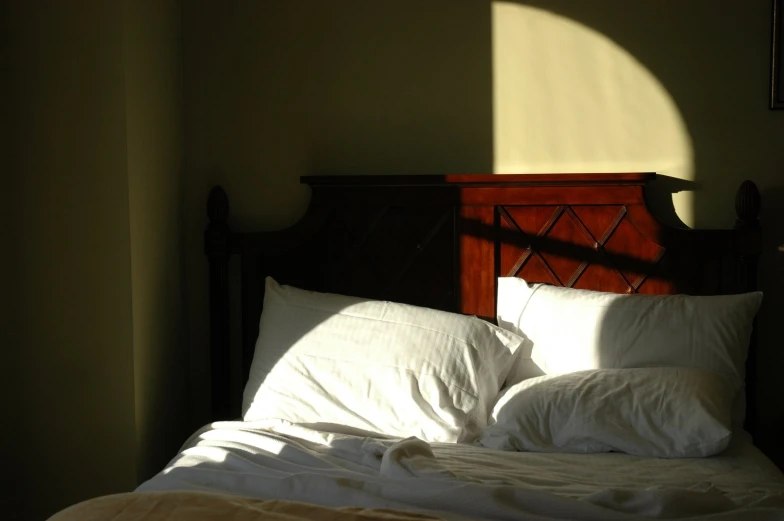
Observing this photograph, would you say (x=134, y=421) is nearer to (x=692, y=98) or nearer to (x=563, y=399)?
(x=563, y=399)

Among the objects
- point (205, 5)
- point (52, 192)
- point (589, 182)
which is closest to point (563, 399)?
point (589, 182)

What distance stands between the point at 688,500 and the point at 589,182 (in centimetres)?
133

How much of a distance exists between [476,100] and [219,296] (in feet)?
3.73

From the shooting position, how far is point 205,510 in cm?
177

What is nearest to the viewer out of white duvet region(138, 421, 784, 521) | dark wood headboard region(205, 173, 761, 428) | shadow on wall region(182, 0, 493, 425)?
white duvet region(138, 421, 784, 521)

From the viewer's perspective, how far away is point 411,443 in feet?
7.29

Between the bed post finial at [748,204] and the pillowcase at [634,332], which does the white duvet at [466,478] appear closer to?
the pillowcase at [634,332]

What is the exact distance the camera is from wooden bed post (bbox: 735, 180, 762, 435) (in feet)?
9.21

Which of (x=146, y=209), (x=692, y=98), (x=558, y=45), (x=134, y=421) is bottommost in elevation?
(x=134, y=421)

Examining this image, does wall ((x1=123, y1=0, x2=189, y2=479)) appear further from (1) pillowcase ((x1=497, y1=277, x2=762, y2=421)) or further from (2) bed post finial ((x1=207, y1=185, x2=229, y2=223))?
(1) pillowcase ((x1=497, y1=277, x2=762, y2=421))

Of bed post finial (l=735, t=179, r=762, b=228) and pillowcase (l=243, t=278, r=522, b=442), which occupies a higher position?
bed post finial (l=735, t=179, r=762, b=228)

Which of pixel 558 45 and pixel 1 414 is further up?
pixel 558 45

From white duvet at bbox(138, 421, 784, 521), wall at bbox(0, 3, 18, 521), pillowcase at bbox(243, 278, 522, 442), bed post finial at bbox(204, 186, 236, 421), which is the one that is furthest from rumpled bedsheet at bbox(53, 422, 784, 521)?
wall at bbox(0, 3, 18, 521)

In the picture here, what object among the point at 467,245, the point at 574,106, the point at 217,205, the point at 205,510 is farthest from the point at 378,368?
the point at 574,106
